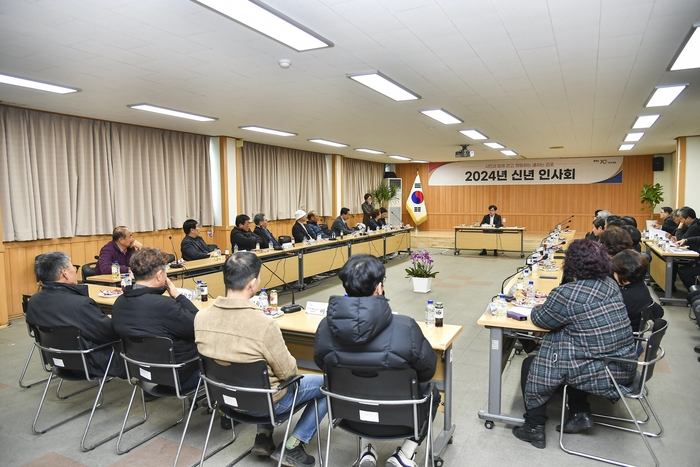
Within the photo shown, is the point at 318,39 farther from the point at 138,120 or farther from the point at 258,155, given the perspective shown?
the point at 258,155

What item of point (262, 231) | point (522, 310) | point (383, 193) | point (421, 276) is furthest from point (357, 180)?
point (522, 310)

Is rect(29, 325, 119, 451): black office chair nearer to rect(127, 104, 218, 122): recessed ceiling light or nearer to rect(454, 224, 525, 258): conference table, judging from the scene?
rect(127, 104, 218, 122): recessed ceiling light

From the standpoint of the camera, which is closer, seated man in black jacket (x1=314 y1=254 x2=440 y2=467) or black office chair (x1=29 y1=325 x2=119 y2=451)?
seated man in black jacket (x1=314 y1=254 x2=440 y2=467)

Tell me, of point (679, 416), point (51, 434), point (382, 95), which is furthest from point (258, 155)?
point (679, 416)

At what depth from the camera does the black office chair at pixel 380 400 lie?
6.57ft

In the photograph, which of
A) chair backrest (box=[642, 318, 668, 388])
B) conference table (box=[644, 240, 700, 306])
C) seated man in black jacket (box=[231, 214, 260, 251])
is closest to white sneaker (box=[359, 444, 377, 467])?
chair backrest (box=[642, 318, 668, 388])

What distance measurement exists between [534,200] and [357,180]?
584cm

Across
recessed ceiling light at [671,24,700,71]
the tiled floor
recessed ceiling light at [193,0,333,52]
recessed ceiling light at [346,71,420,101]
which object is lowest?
the tiled floor

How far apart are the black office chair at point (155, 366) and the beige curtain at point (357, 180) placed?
11.1 metres

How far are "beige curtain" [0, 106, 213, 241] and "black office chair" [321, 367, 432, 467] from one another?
19.0ft

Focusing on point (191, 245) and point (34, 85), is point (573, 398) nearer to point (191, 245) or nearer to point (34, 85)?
point (191, 245)

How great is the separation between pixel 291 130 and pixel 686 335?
20.9 feet

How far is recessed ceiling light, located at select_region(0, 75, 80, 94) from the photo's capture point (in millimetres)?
4461

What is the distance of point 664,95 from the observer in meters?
5.54
